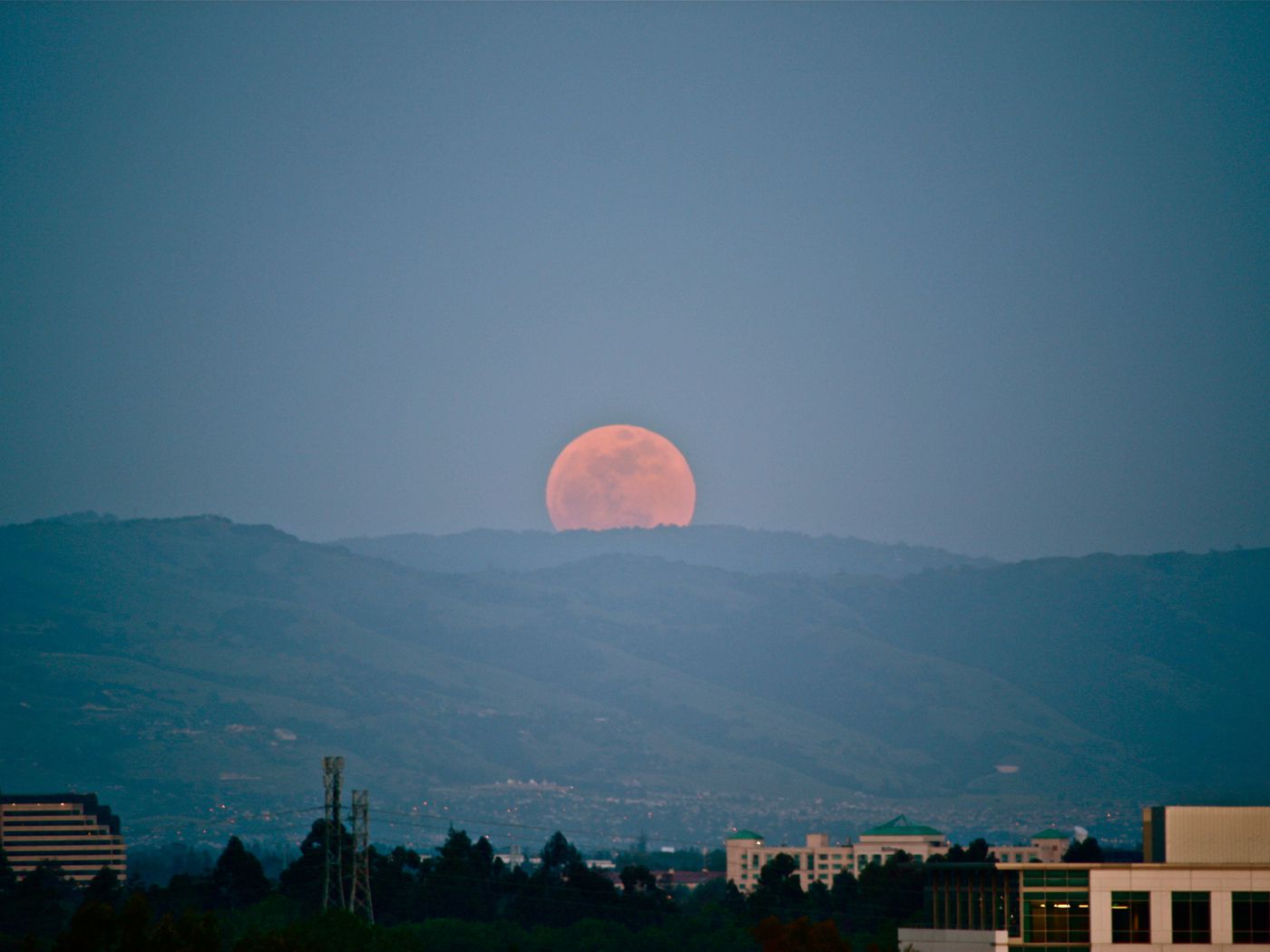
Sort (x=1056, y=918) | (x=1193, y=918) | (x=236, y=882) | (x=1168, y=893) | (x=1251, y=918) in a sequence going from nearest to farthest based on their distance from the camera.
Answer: (x=1251, y=918), (x=1193, y=918), (x=1168, y=893), (x=1056, y=918), (x=236, y=882)

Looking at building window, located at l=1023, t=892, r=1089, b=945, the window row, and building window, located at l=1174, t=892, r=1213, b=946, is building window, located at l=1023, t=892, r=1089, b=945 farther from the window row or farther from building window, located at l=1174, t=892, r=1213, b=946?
building window, located at l=1174, t=892, r=1213, b=946

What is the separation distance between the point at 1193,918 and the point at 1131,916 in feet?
8.72

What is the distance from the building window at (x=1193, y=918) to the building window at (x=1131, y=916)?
4.62ft

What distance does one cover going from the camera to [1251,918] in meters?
80.7

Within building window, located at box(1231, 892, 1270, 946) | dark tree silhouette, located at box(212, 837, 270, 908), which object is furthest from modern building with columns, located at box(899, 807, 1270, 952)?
dark tree silhouette, located at box(212, 837, 270, 908)

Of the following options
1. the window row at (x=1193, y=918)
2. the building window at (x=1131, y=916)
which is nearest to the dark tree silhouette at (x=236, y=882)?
the building window at (x=1131, y=916)

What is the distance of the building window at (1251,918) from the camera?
8050 cm

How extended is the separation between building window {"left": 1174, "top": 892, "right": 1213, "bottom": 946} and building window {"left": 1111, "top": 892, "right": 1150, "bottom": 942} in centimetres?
141

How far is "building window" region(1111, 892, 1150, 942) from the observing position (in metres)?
82.4

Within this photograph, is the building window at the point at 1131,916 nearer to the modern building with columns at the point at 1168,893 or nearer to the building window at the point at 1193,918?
the modern building with columns at the point at 1168,893

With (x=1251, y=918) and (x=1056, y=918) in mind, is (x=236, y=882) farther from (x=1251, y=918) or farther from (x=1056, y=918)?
(x=1251, y=918)

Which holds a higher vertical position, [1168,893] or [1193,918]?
[1168,893]

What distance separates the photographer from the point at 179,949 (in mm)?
71312

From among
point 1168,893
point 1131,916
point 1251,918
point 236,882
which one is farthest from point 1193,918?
point 236,882
